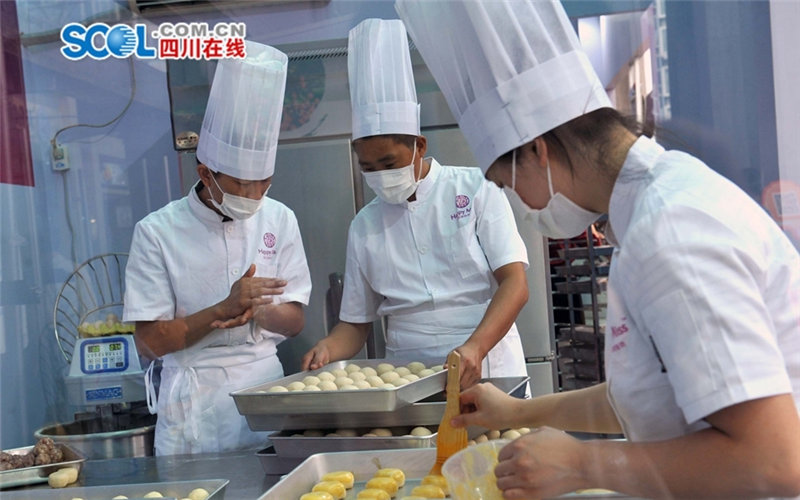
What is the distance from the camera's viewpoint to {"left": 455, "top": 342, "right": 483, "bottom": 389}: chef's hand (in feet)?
4.75

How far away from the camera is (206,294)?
167 centimetres

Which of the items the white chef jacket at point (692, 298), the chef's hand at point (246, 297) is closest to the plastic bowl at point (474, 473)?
the white chef jacket at point (692, 298)

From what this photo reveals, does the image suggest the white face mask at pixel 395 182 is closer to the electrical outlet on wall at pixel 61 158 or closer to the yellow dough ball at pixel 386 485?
the yellow dough ball at pixel 386 485

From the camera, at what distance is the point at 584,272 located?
4.47 feet

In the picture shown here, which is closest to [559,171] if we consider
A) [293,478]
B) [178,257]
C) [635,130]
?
[635,130]

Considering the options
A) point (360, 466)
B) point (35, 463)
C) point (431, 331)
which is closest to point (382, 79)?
point (431, 331)

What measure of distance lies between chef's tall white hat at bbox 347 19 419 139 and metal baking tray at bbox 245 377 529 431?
58cm

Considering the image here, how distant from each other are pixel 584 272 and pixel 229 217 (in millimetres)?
799

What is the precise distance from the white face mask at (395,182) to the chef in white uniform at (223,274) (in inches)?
10.3

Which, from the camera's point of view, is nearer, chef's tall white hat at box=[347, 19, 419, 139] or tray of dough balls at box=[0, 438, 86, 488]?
tray of dough balls at box=[0, 438, 86, 488]

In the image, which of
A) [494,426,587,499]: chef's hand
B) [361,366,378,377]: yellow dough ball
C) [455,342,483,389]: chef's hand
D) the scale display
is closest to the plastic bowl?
[494,426,587,499]: chef's hand

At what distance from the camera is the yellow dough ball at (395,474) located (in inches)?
46.9

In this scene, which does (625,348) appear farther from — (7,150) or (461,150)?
(7,150)

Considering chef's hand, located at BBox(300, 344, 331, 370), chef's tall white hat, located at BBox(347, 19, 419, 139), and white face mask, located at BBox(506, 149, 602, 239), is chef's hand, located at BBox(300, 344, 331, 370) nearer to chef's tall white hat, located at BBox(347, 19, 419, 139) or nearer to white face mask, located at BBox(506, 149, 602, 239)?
chef's tall white hat, located at BBox(347, 19, 419, 139)
